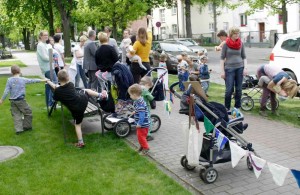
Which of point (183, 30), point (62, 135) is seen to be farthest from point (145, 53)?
point (183, 30)

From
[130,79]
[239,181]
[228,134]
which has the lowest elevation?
[239,181]

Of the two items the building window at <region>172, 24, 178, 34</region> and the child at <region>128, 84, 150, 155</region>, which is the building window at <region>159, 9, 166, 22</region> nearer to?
the building window at <region>172, 24, 178, 34</region>

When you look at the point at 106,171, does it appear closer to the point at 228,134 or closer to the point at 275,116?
the point at 228,134

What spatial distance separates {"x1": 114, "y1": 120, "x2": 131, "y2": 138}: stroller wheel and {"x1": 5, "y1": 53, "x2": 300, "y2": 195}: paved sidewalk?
137 millimetres

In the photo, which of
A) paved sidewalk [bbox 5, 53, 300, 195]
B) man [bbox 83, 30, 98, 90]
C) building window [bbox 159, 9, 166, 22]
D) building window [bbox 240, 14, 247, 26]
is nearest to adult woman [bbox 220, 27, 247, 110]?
paved sidewalk [bbox 5, 53, 300, 195]

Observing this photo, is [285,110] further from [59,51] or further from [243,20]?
[243,20]

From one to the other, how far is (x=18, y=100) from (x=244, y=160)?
4704mm

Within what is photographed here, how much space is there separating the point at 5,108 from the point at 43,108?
113 centimetres

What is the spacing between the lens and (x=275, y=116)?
Result: 359 inches

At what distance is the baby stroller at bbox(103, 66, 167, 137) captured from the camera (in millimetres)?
7605

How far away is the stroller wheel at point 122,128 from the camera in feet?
24.8

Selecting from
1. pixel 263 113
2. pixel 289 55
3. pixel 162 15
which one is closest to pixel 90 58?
pixel 263 113

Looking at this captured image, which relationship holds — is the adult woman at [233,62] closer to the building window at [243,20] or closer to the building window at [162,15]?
the building window at [243,20]

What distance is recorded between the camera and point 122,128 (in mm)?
7648
